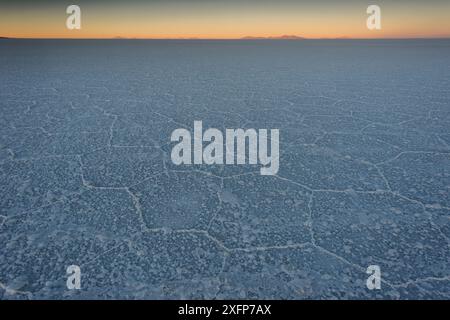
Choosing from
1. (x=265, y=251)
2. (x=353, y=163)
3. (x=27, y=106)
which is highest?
(x=27, y=106)

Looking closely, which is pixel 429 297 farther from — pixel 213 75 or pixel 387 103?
pixel 213 75

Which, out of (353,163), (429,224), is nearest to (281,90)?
(353,163)

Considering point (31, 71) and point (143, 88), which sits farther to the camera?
point (31, 71)

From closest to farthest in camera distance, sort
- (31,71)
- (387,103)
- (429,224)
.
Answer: (429,224), (387,103), (31,71)

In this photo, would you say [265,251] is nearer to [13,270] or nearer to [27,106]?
[13,270]

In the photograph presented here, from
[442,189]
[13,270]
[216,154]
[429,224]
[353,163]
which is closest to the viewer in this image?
[13,270]
